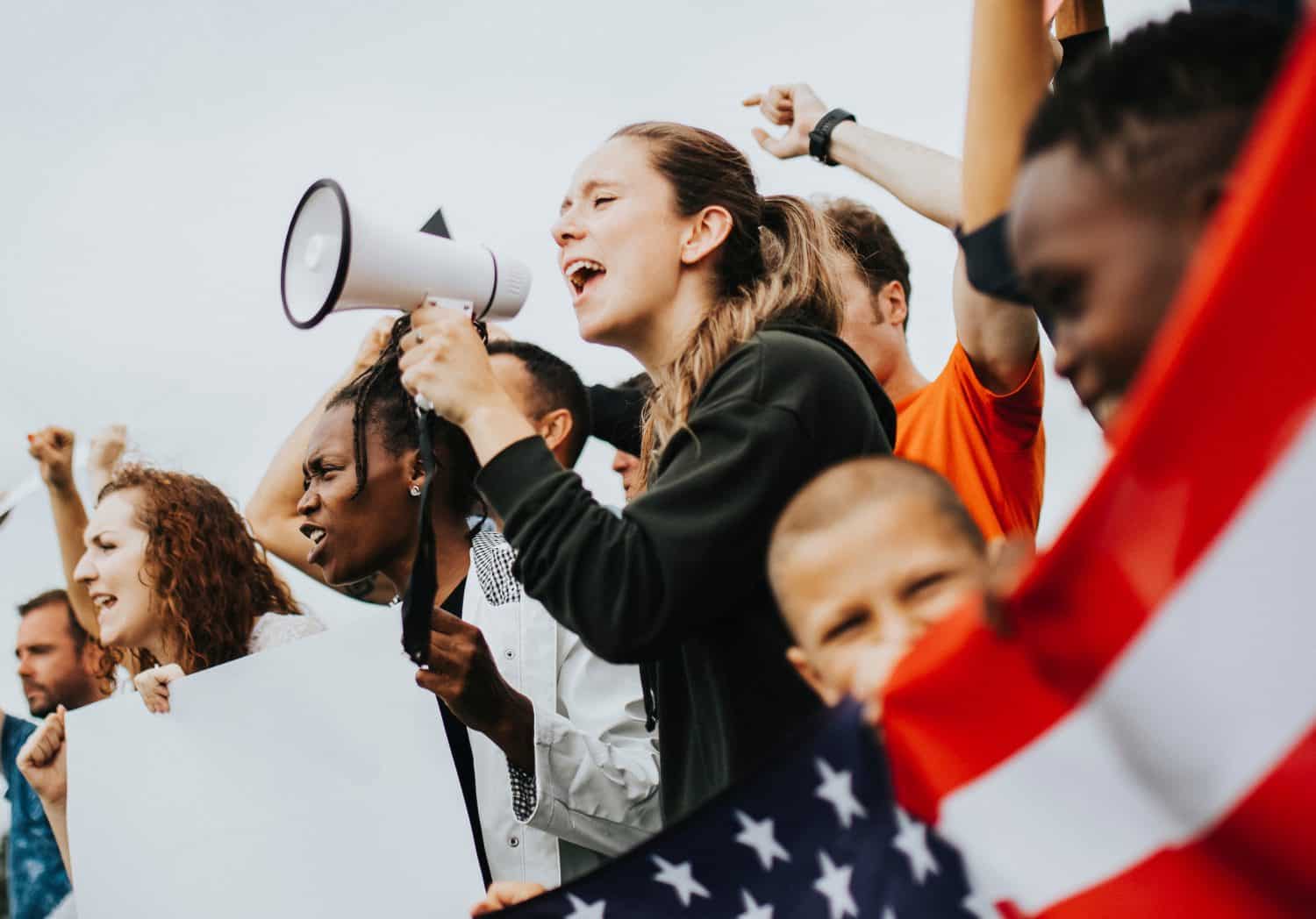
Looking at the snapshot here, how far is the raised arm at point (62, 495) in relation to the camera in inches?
173

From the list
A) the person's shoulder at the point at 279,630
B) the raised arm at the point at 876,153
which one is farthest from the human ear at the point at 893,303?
the person's shoulder at the point at 279,630

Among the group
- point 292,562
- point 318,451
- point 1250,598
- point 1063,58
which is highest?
point 1063,58

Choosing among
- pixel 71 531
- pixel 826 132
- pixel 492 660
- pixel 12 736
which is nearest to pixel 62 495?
pixel 71 531

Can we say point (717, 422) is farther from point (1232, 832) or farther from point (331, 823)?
point (331, 823)

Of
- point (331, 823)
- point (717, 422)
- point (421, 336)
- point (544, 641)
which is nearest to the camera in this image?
point (717, 422)

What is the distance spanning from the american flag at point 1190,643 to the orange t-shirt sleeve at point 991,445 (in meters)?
1.30

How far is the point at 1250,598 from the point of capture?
2.82 feet

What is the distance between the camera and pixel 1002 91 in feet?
4.58

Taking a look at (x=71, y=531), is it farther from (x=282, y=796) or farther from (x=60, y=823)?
(x=282, y=796)

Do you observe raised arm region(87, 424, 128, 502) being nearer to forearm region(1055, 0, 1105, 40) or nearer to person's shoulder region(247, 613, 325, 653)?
person's shoulder region(247, 613, 325, 653)

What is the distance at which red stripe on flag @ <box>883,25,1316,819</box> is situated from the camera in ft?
2.58

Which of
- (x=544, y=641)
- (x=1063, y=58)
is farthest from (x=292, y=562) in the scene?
(x=1063, y=58)

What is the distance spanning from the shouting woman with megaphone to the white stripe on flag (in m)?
0.64

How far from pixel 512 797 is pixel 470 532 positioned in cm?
76
